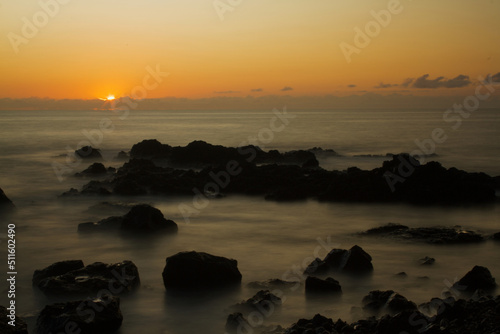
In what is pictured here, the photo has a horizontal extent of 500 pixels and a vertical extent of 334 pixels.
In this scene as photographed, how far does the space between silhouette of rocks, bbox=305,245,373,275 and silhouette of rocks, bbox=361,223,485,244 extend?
255cm

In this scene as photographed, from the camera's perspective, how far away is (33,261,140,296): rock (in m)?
8.04

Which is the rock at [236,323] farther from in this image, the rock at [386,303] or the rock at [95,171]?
the rock at [95,171]

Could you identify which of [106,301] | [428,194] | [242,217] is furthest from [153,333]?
[428,194]

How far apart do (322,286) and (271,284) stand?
938 mm

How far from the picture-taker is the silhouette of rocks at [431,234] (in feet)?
36.6

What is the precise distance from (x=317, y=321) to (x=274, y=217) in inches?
312

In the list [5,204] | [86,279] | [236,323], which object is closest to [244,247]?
[86,279]

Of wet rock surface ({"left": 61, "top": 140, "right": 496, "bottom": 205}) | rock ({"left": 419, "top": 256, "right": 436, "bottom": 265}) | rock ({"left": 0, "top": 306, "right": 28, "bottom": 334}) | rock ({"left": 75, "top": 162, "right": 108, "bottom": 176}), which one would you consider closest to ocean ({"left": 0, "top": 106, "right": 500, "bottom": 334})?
rock ({"left": 419, "top": 256, "right": 436, "bottom": 265})

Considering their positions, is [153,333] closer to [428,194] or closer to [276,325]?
[276,325]

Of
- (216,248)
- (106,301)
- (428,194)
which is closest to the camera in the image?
(106,301)

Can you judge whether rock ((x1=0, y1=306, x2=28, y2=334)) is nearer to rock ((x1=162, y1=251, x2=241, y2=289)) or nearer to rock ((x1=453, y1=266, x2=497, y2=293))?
rock ((x1=162, y1=251, x2=241, y2=289))

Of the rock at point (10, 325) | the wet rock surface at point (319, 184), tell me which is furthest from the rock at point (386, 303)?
the wet rock surface at point (319, 184)

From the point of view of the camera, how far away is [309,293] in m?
7.96

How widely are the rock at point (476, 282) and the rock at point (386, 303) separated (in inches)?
49.9
